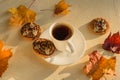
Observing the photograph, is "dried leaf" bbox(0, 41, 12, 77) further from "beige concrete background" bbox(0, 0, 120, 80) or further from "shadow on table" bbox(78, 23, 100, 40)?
"shadow on table" bbox(78, 23, 100, 40)

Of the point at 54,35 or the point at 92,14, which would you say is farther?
the point at 92,14

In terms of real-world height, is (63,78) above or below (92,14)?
below

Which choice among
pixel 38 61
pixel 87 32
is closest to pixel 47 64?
pixel 38 61

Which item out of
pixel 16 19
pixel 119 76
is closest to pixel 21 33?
pixel 16 19

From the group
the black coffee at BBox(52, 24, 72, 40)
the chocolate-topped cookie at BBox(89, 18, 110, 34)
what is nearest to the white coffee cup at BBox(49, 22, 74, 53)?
the black coffee at BBox(52, 24, 72, 40)

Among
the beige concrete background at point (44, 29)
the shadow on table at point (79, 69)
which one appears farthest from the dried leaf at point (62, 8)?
the shadow on table at point (79, 69)

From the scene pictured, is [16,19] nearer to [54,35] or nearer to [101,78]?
[54,35]
